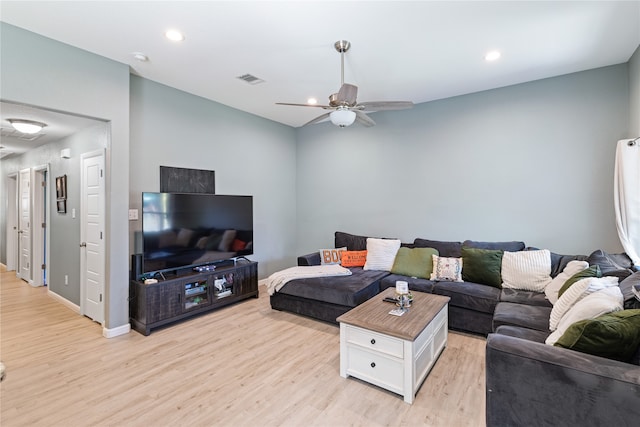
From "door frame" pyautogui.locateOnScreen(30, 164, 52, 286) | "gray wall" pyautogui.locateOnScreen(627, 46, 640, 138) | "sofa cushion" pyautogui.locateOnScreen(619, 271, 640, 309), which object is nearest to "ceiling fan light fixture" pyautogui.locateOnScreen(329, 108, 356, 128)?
"sofa cushion" pyautogui.locateOnScreen(619, 271, 640, 309)

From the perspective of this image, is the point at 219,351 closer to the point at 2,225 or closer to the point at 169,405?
the point at 169,405

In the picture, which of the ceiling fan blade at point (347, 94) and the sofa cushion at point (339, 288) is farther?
the sofa cushion at point (339, 288)

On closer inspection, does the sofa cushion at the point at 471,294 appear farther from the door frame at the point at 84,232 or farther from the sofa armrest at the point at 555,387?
the door frame at the point at 84,232

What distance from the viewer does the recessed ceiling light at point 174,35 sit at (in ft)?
8.56

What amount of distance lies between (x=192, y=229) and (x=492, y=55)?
3.92m

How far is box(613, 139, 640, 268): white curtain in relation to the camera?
2775 mm

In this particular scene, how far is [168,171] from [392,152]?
3.31m

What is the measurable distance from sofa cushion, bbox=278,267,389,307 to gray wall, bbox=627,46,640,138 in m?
3.06

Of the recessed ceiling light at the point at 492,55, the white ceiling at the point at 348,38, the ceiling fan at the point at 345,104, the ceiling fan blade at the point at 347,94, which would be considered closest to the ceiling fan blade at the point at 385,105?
the ceiling fan at the point at 345,104

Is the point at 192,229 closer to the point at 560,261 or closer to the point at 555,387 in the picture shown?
the point at 555,387

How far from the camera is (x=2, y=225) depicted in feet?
22.2

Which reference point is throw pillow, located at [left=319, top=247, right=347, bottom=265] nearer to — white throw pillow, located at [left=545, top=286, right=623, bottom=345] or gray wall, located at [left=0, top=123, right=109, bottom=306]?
white throw pillow, located at [left=545, top=286, right=623, bottom=345]

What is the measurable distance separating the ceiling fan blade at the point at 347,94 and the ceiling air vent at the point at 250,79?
139cm

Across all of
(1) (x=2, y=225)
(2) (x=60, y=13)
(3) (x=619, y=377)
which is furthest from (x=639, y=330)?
(1) (x=2, y=225)
